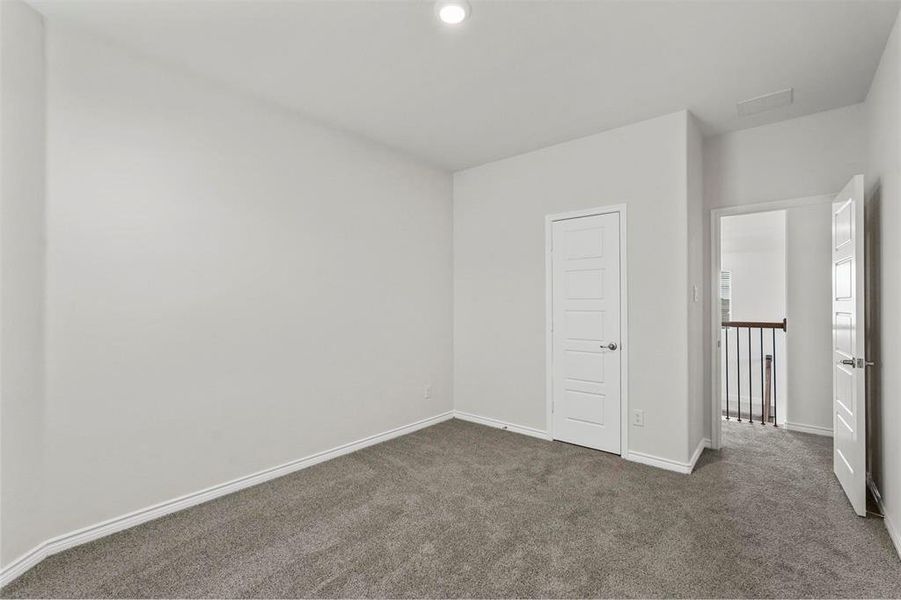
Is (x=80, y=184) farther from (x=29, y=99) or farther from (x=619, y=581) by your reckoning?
(x=619, y=581)

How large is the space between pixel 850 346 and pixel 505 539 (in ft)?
8.08

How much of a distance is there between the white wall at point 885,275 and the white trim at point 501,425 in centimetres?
228

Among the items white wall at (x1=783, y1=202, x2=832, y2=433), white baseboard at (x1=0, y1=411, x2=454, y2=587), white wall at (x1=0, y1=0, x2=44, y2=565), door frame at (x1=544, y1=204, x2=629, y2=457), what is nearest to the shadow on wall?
white wall at (x1=783, y1=202, x2=832, y2=433)

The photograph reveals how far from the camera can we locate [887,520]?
2.31 meters

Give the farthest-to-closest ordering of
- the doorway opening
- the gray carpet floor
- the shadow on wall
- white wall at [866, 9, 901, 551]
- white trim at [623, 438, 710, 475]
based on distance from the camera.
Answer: the doorway opening → white trim at [623, 438, 710, 475] → the shadow on wall → white wall at [866, 9, 901, 551] → the gray carpet floor

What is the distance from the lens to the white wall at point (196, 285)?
2.24 metres

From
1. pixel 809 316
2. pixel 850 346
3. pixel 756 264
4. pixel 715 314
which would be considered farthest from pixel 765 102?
pixel 756 264

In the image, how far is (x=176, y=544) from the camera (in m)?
2.24

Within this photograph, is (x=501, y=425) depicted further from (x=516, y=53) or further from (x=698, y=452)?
(x=516, y=53)

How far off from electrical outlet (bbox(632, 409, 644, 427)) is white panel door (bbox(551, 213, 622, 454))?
13 centimetres

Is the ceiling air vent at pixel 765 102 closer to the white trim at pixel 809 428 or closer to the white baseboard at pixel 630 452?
the white baseboard at pixel 630 452

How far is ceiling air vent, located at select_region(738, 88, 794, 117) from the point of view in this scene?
295 centimetres

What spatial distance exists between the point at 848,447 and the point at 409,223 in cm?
381

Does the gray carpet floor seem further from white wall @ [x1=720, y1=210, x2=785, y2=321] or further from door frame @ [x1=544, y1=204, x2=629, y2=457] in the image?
white wall @ [x1=720, y1=210, x2=785, y2=321]
